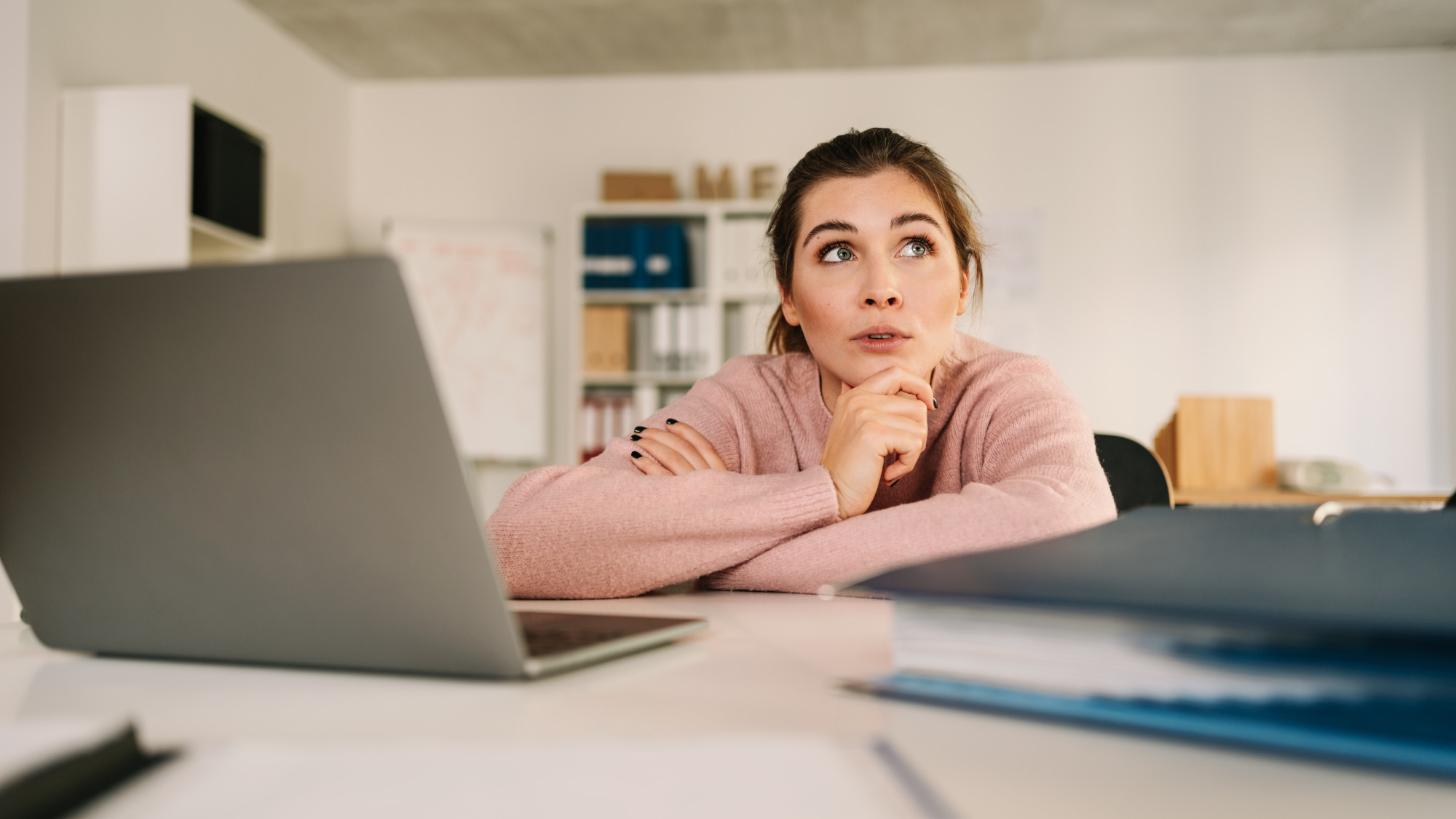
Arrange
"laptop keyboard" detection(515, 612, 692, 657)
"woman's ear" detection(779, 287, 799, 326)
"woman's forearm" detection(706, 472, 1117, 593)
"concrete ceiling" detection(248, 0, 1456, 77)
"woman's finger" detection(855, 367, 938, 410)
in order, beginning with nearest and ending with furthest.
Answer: "laptop keyboard" detection(515, 612, 692, 657), "woman's forearm" detection(706, 472, 1117, 593), "woman's finger" detection(855, 367, 938, 410), "woman's ear" detection(779, 287, 799, 326), "concrete ceiling" detection(248, 0, 1456, 77)

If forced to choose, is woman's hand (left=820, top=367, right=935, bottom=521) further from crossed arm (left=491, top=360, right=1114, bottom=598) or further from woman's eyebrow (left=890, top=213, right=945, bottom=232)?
woman's eyebrow (left=890, top=213, right=945, bottom=232)

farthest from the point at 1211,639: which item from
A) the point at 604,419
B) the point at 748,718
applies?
the point at 604,419

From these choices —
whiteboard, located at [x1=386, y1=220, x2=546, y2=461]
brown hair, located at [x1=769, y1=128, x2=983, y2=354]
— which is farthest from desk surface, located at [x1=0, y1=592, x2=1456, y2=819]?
whiteboard, located at [x1=386, y1=220, x2=546, y2=461]

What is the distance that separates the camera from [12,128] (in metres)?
2.88

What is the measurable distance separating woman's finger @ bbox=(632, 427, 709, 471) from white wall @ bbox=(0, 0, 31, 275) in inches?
107

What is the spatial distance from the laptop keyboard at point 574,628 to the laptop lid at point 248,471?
0.16 feet

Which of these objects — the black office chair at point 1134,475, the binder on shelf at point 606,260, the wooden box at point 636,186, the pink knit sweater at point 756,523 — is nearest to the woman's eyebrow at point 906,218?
the pink knit sweater at point 756,523

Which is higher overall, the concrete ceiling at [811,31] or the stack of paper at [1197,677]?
the concrete ceiling at [811,31]

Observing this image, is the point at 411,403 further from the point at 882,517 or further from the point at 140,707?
the point at 882,517

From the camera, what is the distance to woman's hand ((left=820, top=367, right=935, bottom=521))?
3.24 feet

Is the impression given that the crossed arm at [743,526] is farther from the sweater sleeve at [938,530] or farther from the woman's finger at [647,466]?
the woman's finger at [647,466]

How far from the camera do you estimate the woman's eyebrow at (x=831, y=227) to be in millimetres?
1242

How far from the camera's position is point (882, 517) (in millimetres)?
817

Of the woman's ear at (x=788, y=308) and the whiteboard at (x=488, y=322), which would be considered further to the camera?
the whiteboard at (x=488, y=322)
